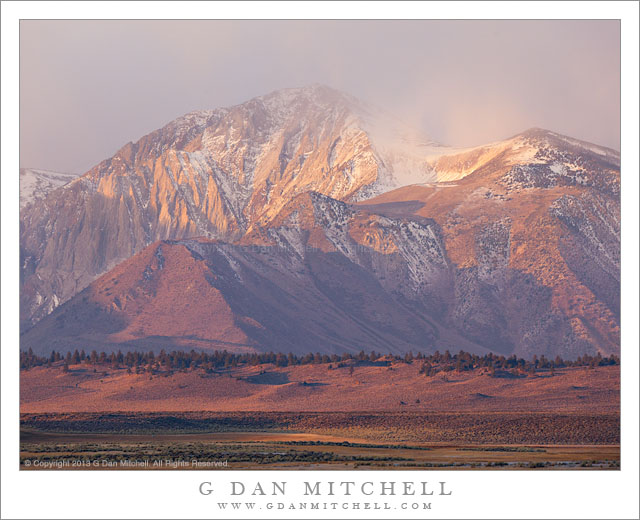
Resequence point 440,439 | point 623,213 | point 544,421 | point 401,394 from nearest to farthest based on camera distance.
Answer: point 623,213 → point 440,439 → point 544,421 → point 401,394

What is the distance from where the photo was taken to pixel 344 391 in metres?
193

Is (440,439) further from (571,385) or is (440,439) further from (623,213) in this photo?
(571,385)

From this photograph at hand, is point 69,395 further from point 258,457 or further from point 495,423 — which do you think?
point 258,457

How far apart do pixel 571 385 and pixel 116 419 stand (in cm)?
7810

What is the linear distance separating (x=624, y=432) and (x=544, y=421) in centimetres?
5191

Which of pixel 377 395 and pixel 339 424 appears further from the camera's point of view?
pixel 377 395

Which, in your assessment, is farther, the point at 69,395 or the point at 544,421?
the point at 69,395

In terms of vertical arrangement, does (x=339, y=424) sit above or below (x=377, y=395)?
below

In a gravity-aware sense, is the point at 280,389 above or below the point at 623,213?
below

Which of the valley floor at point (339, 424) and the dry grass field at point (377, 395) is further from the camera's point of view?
the dry grass field at point (377, 395)

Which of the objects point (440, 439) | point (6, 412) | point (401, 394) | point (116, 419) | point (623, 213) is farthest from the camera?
point (401, 394)

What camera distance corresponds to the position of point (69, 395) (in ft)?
648

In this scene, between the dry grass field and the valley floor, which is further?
the dry grass field

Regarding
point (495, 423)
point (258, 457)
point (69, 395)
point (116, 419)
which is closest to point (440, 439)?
point (495, 423)
